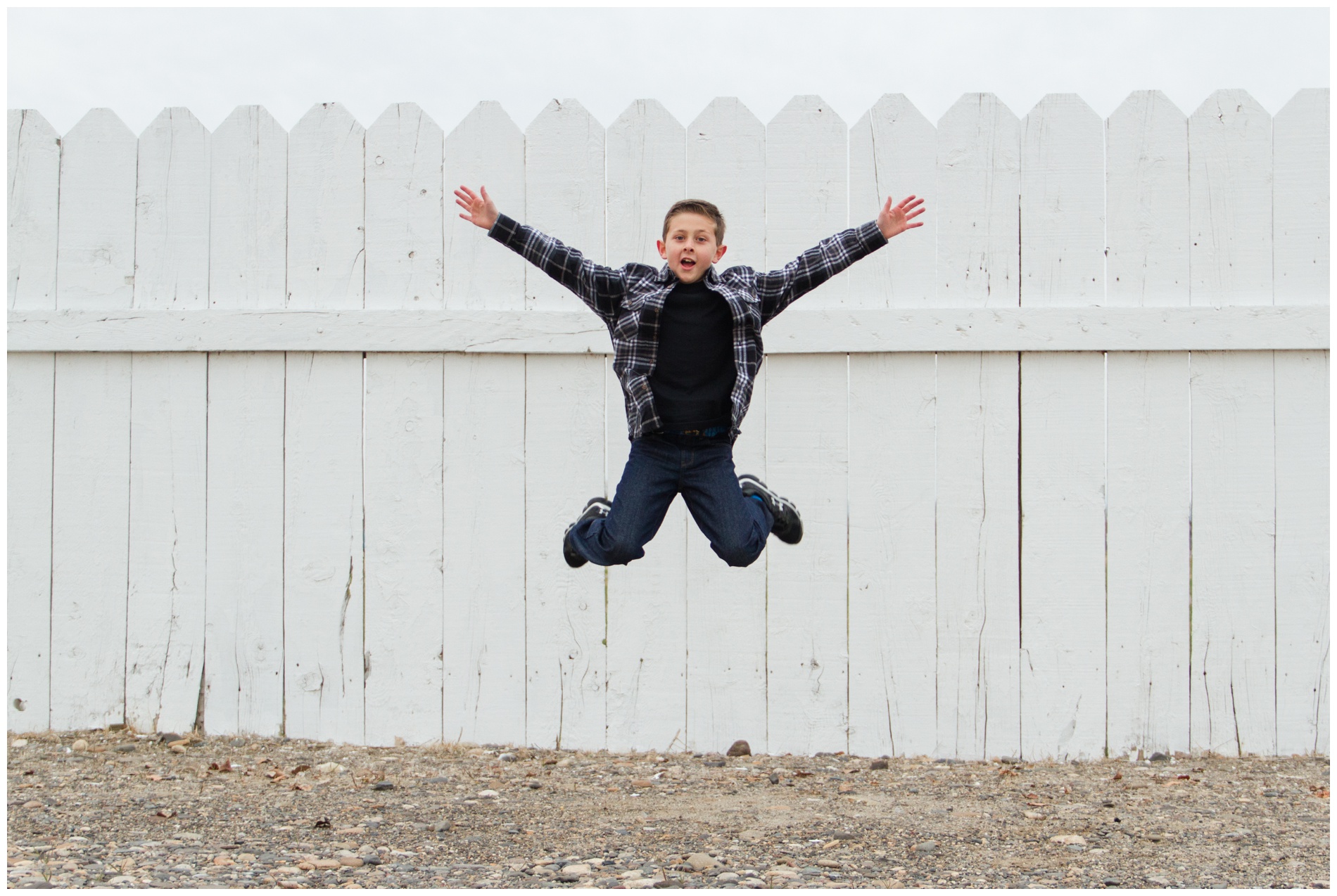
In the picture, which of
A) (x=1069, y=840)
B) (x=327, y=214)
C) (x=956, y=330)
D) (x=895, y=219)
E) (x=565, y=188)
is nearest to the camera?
(x=895, y=219)

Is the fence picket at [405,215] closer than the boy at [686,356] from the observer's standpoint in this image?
No

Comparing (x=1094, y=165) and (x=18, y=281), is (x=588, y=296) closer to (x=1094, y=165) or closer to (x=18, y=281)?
(x=1094, y=165)

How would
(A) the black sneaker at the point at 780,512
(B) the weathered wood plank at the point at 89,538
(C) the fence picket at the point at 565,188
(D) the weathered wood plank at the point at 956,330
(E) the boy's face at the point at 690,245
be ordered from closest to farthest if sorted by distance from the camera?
(E) the boy's face at the point at 690,245 < (A) the black sneaker at the point at 780,512 < (D) the weathered wood plank at the point at 956,330 < (C) the fence picket at the point at 565,188 < (B) the weathered wood plank at the point at 89,538

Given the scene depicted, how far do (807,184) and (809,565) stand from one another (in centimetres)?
142

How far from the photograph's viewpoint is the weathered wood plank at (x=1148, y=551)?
3.90 metres

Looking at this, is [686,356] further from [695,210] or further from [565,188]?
[565,188]

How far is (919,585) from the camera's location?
155 inches

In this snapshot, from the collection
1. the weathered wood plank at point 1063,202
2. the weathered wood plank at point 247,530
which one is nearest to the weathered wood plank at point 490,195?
the weathered wood plank at point 247,530

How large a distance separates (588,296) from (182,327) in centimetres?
186

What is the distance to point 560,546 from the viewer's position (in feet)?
13.1

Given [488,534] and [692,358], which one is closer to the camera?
[692,358]

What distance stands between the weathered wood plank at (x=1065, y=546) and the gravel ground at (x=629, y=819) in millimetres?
251

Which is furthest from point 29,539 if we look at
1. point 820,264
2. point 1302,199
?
point 1302,199

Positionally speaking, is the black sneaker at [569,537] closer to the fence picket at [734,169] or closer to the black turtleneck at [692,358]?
the black turtleneck at [692,358]
